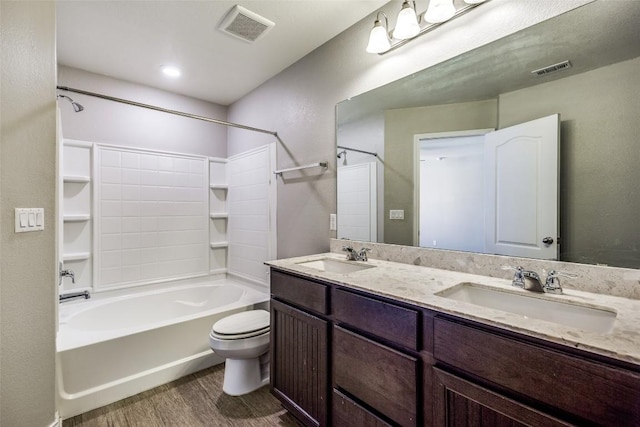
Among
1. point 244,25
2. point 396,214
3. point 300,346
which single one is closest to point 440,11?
point 396,214

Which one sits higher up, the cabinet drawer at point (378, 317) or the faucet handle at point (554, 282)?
the faucet handle at point (554, 282)

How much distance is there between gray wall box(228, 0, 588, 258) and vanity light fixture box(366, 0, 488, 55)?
0.15 feet

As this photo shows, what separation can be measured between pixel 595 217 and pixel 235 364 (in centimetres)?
216

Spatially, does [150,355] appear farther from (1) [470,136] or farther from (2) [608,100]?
(2) [608,100]

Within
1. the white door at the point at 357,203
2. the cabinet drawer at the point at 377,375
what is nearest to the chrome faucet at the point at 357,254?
the white door at the point at 357,203

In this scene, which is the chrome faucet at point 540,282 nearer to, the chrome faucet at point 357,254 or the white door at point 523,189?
the white door at point 523,189

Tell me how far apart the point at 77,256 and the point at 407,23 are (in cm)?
318

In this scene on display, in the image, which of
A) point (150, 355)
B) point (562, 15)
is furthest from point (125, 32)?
point (562, 15)

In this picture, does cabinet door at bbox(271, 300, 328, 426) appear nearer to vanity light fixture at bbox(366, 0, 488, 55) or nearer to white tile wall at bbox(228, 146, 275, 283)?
white tile wall at bbox(228, 146, 275, 283)

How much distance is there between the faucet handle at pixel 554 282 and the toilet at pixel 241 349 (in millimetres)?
1651

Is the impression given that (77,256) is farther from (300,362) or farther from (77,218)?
(300,362)

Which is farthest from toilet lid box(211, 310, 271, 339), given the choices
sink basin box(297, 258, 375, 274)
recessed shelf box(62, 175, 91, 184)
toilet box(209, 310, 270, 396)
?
recessed shelf box(62, 175, 91, 184)

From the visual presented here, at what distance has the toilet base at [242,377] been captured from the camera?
198 centimetres

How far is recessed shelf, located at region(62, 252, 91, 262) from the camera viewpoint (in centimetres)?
256
